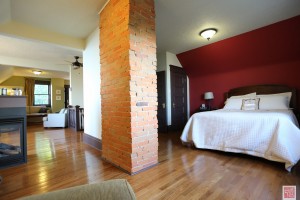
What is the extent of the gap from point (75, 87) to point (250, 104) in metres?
5.77

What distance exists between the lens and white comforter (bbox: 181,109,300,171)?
209 cm

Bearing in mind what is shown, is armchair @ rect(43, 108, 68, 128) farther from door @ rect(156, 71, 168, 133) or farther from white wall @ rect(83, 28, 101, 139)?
door @ rect(156, 71, 168, 133)

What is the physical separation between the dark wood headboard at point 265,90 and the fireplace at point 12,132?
4.87 meters

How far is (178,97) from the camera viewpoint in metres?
5.05

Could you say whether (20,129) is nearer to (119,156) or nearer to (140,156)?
(119,156)

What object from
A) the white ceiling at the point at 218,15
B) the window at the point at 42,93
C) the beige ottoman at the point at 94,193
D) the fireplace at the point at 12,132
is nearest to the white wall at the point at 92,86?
the fireplace at the point at 12,132

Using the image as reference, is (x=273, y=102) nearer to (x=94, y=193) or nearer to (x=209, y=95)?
(x=209, y=95)

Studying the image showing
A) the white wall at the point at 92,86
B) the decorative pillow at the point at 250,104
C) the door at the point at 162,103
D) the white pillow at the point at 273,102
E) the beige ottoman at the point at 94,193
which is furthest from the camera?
the door at the point at 162,103

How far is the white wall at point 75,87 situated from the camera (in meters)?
5.84

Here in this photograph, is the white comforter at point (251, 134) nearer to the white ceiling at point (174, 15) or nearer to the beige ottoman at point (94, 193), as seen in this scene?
the white ceiling at point (174, 15)

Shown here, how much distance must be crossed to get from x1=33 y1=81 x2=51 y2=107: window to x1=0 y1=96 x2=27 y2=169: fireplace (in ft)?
21.6

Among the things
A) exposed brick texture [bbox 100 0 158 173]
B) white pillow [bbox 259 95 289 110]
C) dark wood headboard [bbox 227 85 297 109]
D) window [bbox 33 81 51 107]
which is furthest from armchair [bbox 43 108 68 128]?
white pillow [bbox 259 95 289 110]

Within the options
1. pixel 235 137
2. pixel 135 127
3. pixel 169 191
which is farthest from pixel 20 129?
pixel 235 137

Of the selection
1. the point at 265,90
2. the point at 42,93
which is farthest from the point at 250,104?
the point at 42,93
